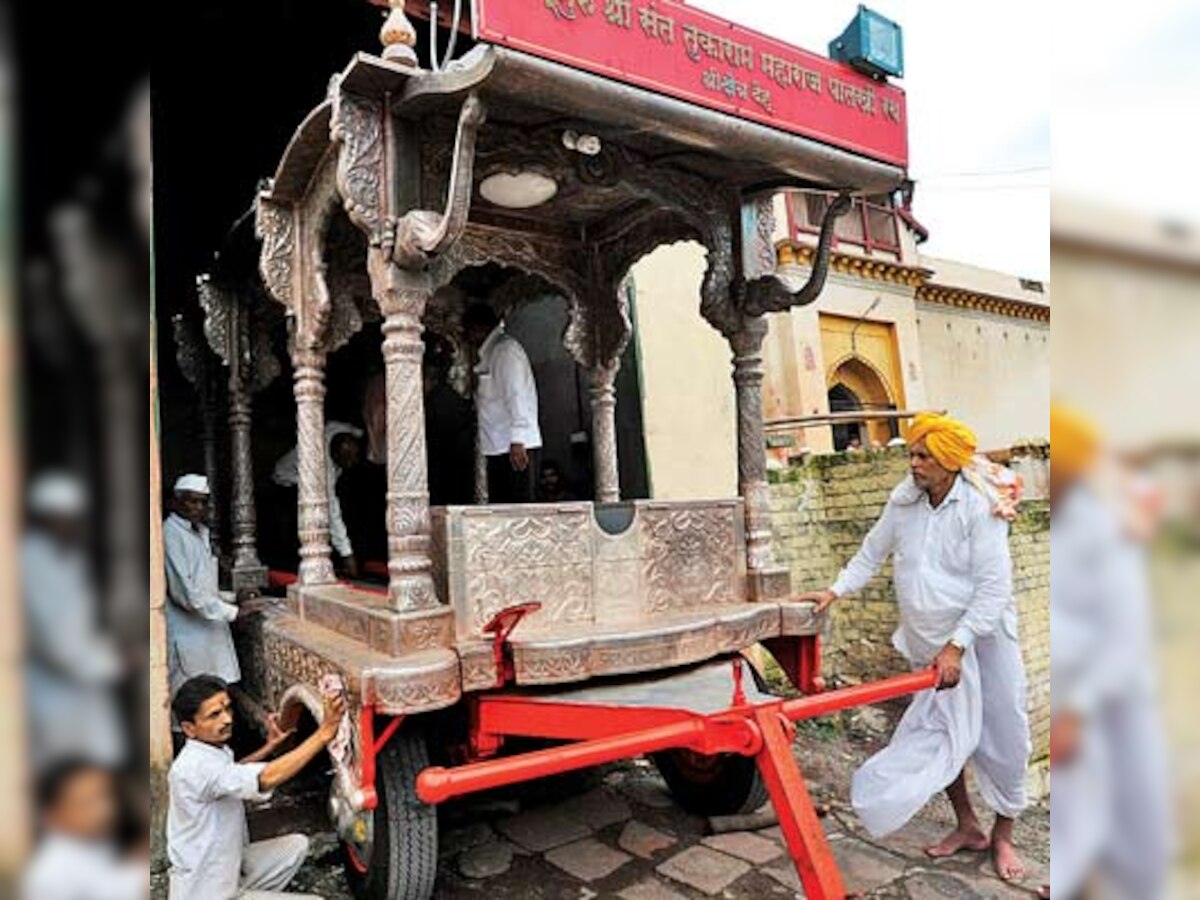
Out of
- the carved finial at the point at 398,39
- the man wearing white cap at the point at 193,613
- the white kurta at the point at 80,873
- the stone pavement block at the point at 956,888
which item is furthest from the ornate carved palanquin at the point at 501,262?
the white kurta at the point at 80,873

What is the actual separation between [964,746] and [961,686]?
0.82ft

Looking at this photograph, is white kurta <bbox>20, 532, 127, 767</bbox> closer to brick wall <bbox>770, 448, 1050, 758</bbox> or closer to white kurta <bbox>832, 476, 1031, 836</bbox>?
white kurta <bbox>832, 476, 1031, 836</bbox>

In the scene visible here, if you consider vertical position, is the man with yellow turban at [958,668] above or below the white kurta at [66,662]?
below

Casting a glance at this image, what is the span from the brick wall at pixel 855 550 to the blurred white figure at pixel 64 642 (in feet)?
21.9

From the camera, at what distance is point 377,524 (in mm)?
7664

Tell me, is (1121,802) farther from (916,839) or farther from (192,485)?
(192,485)

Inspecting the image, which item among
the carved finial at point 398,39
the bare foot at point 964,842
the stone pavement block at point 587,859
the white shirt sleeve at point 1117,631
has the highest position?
the carved finial at point 398,39

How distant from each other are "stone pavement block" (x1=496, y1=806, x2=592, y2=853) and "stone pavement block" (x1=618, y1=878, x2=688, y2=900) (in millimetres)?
616

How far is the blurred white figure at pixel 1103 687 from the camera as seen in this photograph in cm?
62

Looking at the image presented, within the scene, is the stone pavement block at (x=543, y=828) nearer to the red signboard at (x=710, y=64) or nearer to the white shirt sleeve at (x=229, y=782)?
the white shirt sleeve at (x=229, y=782)

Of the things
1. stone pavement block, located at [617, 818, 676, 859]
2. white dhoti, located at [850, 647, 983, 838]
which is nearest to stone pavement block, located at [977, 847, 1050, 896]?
white dhoti, located at [850, 647, 983, 838]

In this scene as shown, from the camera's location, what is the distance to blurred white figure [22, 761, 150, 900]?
1.77ft

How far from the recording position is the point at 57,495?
0.55m

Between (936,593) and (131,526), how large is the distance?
147 inches
